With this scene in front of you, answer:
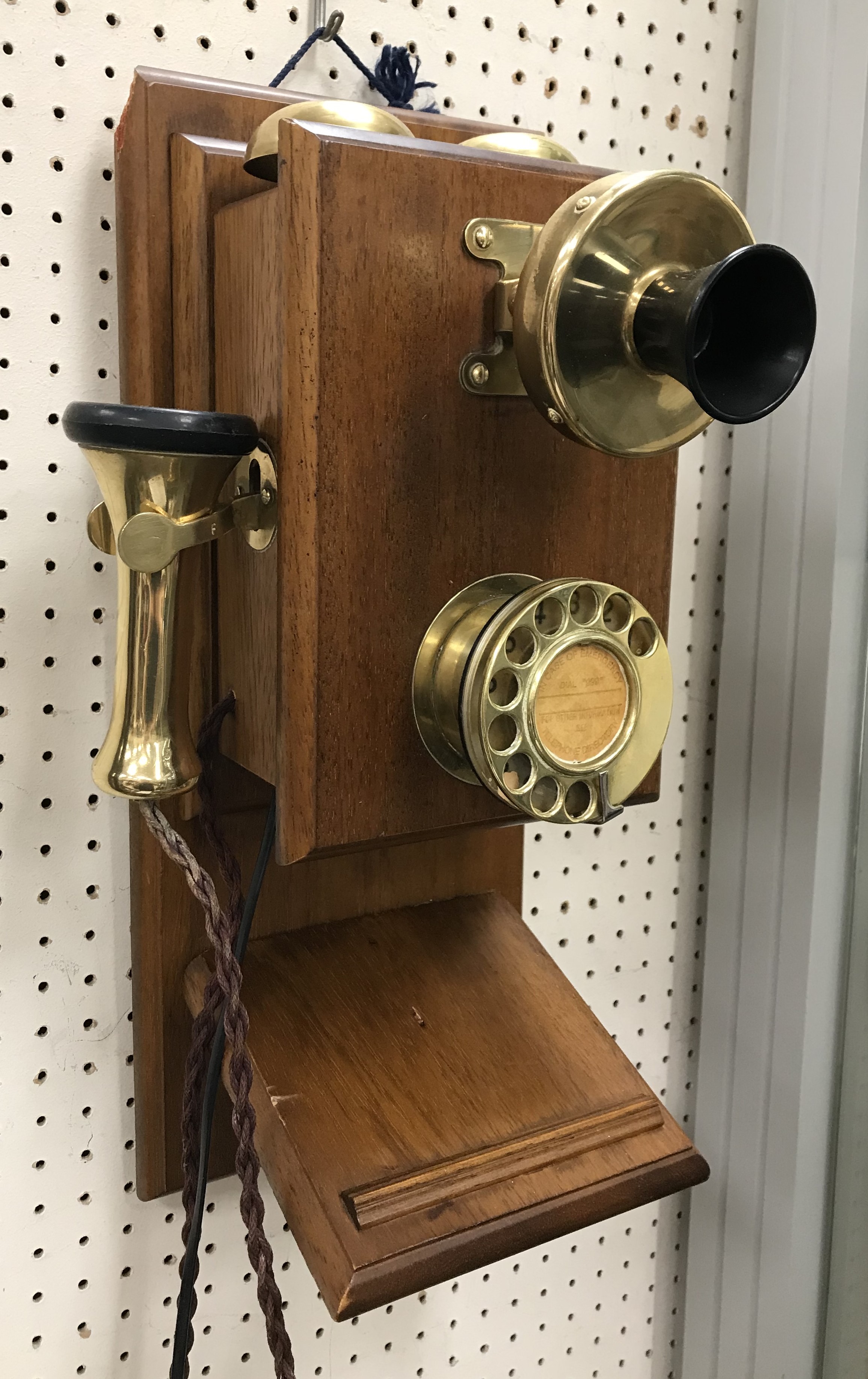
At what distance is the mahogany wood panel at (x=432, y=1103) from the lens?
1.75 feet

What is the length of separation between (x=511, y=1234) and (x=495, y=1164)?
0.11 feet

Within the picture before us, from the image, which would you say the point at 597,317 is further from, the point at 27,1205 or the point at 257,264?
the point at 27,1205

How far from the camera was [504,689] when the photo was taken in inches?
21.0

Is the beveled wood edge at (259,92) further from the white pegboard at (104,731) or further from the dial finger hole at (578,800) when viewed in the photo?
the dial finger hole at (578,800)

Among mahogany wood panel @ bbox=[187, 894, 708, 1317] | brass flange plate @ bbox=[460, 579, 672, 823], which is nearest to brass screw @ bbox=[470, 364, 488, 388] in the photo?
brass flange plate @ bbox=[460, 579, 672, 823]

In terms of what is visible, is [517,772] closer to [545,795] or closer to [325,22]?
[545,795]

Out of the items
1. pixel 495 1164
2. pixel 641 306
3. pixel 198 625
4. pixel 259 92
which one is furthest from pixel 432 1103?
pixel 259 92

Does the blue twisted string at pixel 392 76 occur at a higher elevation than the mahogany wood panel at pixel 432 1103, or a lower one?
higher

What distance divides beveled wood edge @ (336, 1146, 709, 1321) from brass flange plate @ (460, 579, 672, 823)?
0.69 ft

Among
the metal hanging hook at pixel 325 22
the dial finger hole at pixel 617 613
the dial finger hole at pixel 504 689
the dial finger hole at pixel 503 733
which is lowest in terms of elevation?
the dial finger hole at pixel 503 733

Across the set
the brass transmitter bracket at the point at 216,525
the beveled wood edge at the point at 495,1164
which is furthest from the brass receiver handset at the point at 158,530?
the beveled wood edge at the point at 495,1164

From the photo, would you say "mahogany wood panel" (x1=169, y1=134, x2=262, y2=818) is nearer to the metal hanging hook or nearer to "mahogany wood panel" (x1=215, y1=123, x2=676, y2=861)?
"mahogany wood panel" (x1=215, y1=123, x2=676, y2=861)

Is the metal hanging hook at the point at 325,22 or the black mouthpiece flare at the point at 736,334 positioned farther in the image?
the metal hanging hook at the point at 325,22

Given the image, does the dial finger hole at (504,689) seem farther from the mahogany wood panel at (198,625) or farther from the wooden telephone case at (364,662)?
the mahogany wood panel at (198,625)
